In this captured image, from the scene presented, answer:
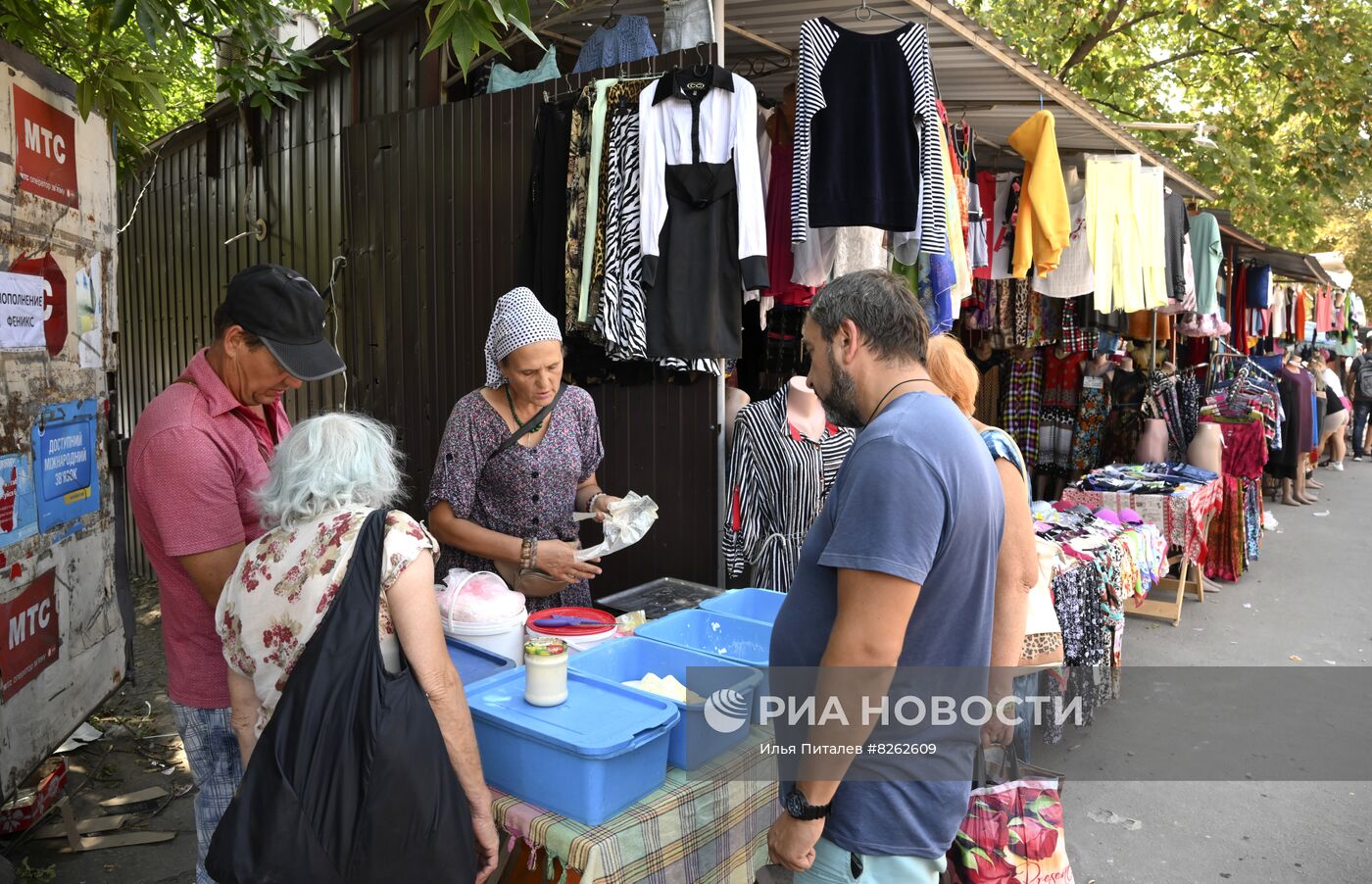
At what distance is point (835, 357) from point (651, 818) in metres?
1.07

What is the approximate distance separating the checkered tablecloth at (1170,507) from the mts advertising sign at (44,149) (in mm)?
6180

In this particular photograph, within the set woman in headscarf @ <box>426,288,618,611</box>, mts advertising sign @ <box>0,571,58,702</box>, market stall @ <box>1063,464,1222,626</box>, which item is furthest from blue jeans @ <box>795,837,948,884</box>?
market stall @ <box>1063,464,1222,626</box>

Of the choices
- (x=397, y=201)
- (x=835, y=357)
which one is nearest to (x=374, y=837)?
(x=835, y=357)

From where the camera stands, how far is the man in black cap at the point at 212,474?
87.3 inches

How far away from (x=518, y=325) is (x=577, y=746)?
66.0 inches

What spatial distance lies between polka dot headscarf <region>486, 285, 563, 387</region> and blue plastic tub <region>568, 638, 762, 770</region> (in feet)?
3.73

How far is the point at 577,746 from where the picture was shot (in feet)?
6.37

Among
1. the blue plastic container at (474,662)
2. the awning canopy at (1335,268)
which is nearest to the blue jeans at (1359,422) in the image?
the awning canopy at (1335,268)

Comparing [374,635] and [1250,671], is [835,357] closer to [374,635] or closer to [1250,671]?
[374,635]

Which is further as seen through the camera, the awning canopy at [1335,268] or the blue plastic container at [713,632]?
the awning canopy at [1335,268]

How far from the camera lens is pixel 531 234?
14.9 feet

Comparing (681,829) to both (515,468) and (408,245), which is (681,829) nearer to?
(515,468)

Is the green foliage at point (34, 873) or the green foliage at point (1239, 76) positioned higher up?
the green foliage at point (1239, 76)

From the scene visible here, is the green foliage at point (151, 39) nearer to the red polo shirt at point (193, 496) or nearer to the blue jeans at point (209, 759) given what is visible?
the red polo shirt at point (193, 496)
